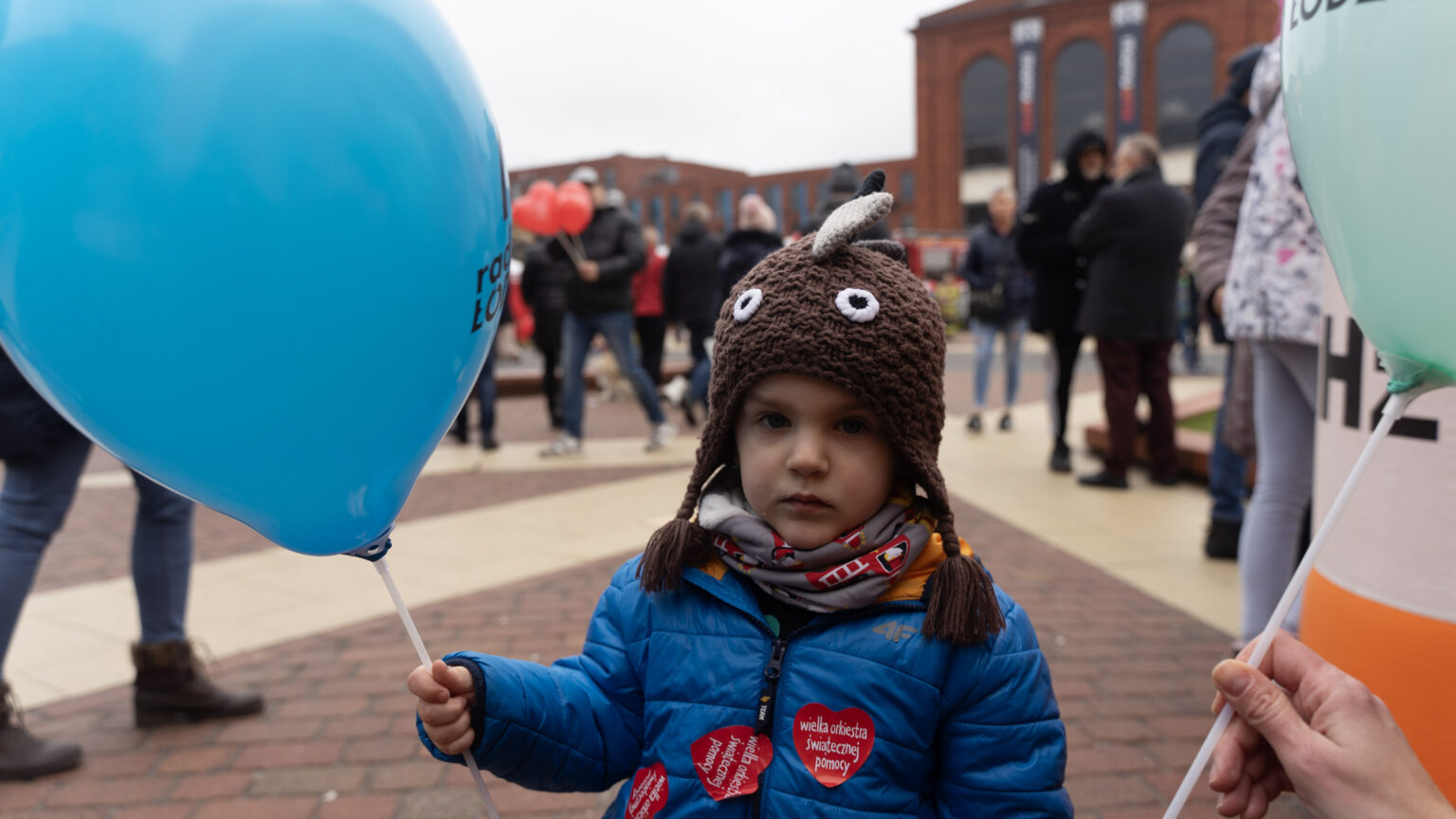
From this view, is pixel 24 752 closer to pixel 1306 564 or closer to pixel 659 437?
pixel 1306 564

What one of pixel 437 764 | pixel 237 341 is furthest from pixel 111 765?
pixel 237 341

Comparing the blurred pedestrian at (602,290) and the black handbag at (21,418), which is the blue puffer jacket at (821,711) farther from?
the blurred pedestrian at (602,290)

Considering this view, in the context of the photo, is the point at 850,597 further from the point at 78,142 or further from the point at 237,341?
the point at 78,142

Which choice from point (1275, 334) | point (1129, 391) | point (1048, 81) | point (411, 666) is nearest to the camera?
point (1275, 334)

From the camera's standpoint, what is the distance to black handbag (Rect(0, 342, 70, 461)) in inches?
90.2

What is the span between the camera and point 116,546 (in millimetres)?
4668

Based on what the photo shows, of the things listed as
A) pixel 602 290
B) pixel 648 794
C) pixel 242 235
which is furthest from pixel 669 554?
pixel 602 290

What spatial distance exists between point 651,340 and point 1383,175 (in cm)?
772

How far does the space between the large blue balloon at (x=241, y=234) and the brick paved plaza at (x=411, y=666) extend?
1.39 m

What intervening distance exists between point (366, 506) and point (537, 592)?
8.51ft

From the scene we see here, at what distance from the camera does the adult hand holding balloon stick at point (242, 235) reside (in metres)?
0.98

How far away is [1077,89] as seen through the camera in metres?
40.4

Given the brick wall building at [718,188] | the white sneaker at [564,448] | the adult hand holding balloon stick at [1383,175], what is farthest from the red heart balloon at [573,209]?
the brick wall building at [718,188]

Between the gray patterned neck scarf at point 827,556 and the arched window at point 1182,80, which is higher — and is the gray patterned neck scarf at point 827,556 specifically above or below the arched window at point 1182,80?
below
